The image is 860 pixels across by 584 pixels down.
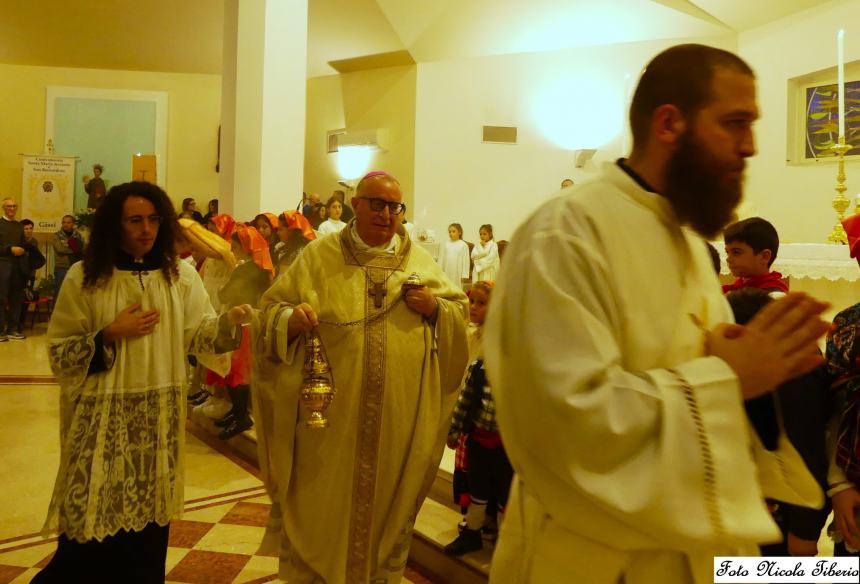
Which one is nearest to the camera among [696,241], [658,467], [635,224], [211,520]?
[658,467]

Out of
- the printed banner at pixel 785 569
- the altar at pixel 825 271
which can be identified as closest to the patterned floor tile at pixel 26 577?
the printed banner at pixel 785 569

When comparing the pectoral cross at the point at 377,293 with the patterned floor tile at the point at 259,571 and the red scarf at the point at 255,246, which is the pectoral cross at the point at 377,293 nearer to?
the patterned floor tile at the point at 259,571

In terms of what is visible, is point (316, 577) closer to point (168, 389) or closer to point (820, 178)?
point (168, 389)

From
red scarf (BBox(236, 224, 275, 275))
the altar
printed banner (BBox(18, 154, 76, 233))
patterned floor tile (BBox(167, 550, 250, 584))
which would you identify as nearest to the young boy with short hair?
patterned floor tile (BBox(167, 550, 250, 584))

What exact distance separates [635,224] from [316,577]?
244cm

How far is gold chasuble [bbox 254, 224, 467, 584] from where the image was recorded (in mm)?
3047

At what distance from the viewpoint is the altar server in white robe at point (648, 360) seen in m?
1.10

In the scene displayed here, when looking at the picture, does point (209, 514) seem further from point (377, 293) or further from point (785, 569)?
point (785, 569)

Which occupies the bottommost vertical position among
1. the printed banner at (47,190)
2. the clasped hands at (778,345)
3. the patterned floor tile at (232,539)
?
the patterned floor tile at (232,539)

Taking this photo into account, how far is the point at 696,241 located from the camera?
1448mm

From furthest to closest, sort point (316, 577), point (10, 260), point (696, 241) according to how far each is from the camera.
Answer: point (10, 260)
point (316, 577)
point (696, 241)

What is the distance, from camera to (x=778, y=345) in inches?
44.5

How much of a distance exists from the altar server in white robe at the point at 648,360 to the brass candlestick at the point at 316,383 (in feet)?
4.93

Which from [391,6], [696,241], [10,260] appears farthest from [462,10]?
[696,241]
